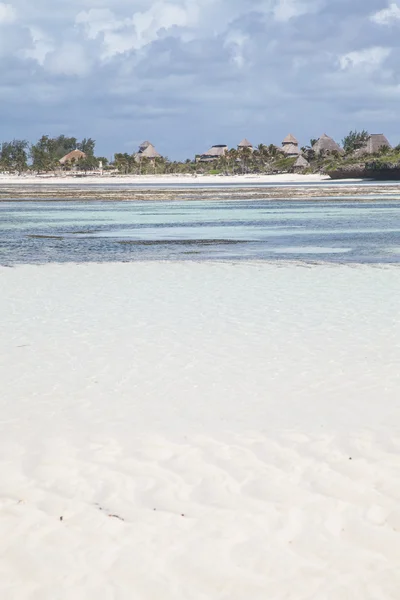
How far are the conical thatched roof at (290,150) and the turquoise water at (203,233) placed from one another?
121m

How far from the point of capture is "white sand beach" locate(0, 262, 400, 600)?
13.2ft

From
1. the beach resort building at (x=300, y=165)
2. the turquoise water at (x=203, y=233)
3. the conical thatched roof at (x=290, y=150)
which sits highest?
the conical thatched roof at (x=290, y=150)

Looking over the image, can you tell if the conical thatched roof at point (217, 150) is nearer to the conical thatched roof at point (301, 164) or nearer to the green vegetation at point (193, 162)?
the green vegetation at point (193, 162)

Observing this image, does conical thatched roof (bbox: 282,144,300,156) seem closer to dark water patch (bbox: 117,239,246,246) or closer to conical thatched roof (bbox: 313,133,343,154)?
conical thatched roof (bbox: 313,133,343,154)

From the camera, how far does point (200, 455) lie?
219 inches

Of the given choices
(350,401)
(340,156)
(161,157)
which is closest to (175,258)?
(350,401)

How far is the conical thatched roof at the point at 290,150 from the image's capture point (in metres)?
160

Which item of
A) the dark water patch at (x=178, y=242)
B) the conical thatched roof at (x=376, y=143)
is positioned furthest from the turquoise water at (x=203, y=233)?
the conical thatched roof at (x=376, y=143)

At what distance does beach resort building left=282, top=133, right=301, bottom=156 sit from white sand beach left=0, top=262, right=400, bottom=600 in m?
153

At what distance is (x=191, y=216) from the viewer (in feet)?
114

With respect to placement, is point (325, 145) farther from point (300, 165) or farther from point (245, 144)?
point (245, 144)

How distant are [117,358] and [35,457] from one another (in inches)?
118

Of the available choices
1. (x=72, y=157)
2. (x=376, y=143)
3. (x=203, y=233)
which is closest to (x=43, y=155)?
(x=72, y=157)

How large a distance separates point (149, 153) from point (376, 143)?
56.3 metres
